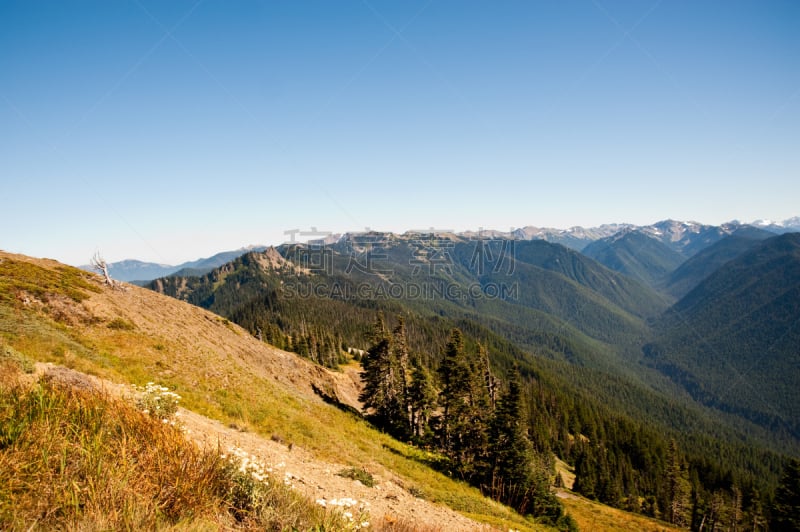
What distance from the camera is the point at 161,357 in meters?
21.3

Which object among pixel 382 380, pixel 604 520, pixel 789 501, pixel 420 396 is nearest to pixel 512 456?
pixel 420 396

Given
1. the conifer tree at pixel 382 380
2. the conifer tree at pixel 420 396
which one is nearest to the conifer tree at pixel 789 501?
the conifer tree at pixel 420 396

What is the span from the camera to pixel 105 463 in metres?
4.55

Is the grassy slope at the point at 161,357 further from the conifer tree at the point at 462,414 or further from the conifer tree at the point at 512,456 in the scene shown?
the conifer tree at the point at 462,414

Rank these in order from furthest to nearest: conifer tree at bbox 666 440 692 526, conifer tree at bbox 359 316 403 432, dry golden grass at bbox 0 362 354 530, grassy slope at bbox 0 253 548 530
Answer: conifer tree at bbox 666 440 692 526, conifer tree at bbox 359 316 403 432, grassy slope at bbox 0 253 548 530, dry golden grass at bbox 0 362 354 530

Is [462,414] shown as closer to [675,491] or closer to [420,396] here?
[420,396]

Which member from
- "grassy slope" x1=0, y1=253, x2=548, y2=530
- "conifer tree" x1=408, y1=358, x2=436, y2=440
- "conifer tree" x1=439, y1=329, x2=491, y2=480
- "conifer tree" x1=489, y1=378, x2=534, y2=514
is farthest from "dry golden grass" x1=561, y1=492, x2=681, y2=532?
"grassy slope" x1=0, y1=253, x2=548, y2=530

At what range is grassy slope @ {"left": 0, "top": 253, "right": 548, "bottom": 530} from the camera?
55.7 ft

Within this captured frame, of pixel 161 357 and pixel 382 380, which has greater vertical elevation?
pixel 161 357

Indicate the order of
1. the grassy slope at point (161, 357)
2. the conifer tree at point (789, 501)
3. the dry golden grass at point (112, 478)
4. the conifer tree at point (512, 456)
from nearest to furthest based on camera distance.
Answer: the dry golden grass at point (112, 478) → the grassy slope at point (161, 357) → the conifer tree at point (512, 456) → the conifer tree at point (789, 501)

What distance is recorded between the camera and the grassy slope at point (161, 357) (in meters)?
17.0

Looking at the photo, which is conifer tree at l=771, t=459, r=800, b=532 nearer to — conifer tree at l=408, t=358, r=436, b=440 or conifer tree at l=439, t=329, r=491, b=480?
conifer tree at l=439, t=329, r=491, b=480

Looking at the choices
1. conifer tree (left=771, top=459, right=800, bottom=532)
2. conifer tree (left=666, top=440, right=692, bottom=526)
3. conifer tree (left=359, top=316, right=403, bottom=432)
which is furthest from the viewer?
conifer tree (left=666, top=440, right=692, bottom=526)

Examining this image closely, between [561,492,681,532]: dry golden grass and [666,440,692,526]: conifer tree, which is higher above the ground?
[561,492,681,532]: dry golden grass
